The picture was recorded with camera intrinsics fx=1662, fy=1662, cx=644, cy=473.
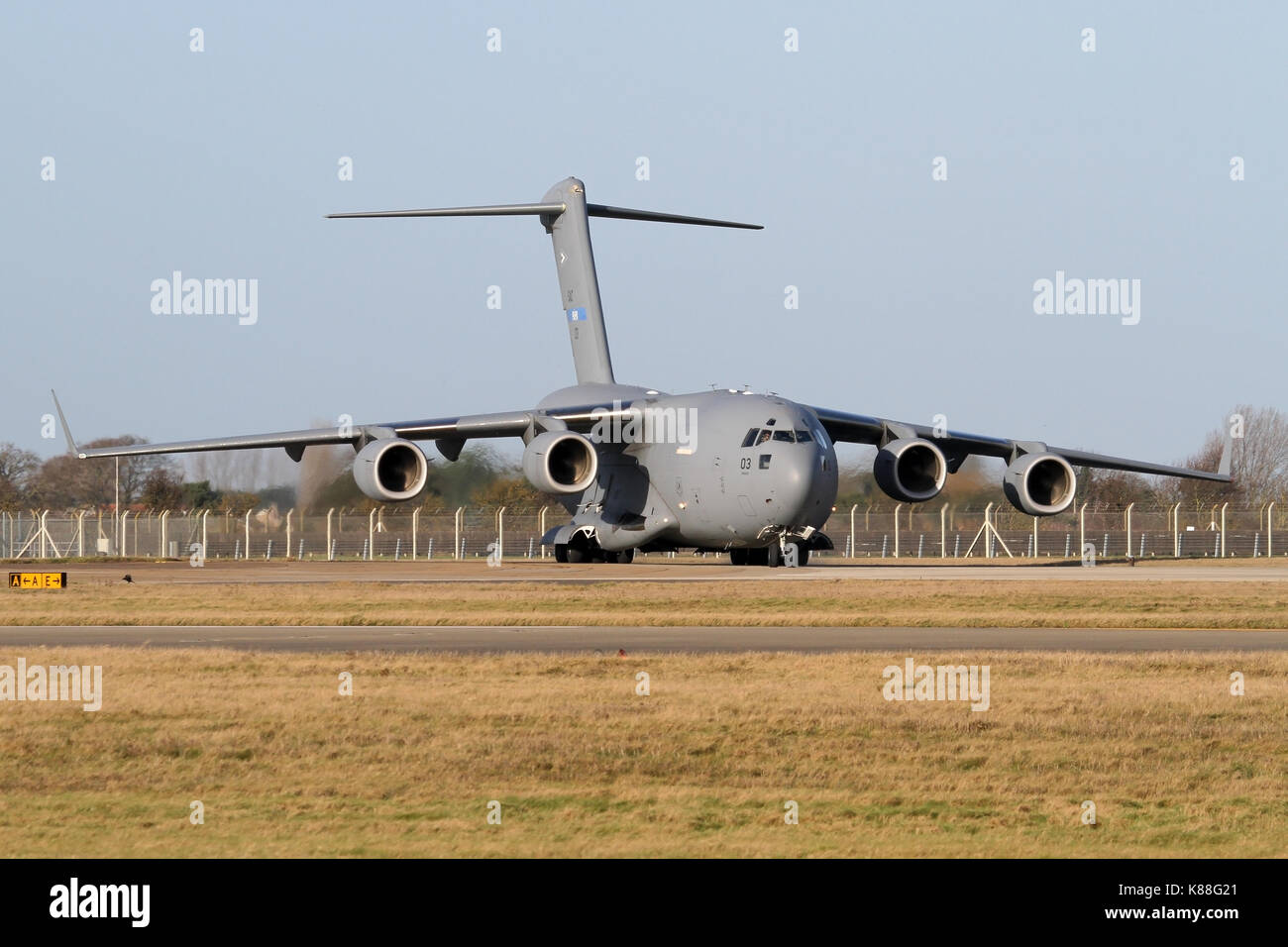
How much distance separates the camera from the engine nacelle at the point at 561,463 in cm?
3403

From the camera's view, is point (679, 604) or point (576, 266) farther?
point (576, 266)

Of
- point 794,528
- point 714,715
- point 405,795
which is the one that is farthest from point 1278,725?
point 794,528

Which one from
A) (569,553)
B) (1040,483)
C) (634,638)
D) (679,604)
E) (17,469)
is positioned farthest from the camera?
(17,469)

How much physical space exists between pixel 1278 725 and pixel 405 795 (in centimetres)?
648

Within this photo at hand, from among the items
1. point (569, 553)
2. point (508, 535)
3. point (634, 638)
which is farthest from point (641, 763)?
point (508, 535)

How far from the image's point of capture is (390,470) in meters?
34.2

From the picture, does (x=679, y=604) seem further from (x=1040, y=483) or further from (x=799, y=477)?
(x=1040, y=483)

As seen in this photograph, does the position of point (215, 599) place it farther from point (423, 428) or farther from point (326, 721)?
point (326, 721)

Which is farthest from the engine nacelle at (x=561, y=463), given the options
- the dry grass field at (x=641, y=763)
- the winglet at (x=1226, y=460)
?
the dry grass field at (x=641, y=763)

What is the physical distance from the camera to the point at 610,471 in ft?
124

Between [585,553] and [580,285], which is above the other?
[580,285]

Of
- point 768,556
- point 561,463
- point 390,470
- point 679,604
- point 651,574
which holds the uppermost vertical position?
point 561,463

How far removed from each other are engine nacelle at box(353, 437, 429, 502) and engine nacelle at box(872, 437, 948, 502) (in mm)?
10002

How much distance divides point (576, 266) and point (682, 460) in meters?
9.58
